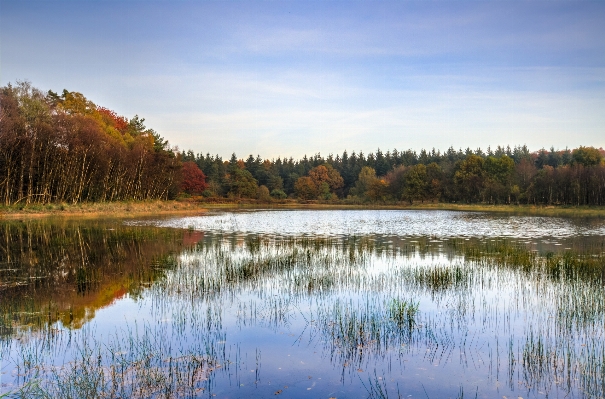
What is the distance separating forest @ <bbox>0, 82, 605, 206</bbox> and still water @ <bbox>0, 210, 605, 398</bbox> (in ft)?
98.2

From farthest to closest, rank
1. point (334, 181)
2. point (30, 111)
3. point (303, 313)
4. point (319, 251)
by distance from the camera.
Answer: point (334, 181)
point (30, 111)
point (319, 251)
point (303, 313)

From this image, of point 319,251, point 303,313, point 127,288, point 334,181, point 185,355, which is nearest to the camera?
point 185,355

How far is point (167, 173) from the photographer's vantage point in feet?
228

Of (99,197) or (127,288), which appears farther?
(99,197)

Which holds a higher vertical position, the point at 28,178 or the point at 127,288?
the point at 28,178

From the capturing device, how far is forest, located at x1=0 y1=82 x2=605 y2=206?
43.0 metres

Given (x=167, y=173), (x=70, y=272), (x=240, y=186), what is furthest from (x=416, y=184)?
(x=70, y=272)

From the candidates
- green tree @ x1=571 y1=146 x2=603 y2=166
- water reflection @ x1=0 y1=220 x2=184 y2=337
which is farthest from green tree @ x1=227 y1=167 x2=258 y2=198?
water reflection @ x1=0 y1=220 x2=184 y2=337

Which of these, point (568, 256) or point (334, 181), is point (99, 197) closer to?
point (568, 256)

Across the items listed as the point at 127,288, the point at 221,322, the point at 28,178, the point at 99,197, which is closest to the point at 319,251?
the point at 127,288

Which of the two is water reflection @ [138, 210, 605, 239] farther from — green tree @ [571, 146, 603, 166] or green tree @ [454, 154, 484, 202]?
Result: green tree @ [454, 154, 484, 202]

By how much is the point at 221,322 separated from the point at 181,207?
57034mm

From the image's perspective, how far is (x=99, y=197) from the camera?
54.8 m

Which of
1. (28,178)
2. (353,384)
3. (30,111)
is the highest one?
(30,111)
